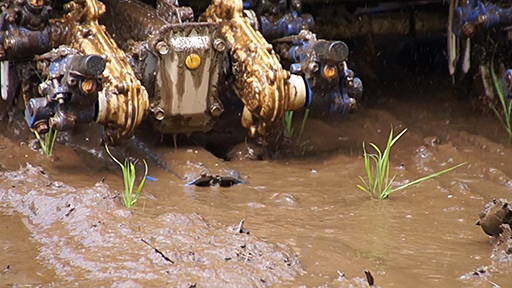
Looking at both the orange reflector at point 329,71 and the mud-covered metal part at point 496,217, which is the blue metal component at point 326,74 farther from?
the mud-covered metal part at point 496,217

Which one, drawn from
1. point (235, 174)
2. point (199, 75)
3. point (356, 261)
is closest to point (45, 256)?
point (356, 261)

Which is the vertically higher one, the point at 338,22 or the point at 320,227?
the point at 338,22

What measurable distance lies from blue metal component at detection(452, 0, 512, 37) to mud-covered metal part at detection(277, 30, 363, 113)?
111cm

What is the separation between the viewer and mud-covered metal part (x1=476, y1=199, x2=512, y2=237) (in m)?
3.03

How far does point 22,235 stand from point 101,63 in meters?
1.08

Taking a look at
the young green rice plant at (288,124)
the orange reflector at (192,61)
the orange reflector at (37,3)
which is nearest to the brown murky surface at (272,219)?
the young green rice plant at (288,124)

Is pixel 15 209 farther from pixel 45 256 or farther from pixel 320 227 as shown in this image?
pixel 320 227

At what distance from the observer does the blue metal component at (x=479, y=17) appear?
5.17 meters

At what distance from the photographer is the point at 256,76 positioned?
4.33 m

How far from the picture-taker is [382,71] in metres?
6.47

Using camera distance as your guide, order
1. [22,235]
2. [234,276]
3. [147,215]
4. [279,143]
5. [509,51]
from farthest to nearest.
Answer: [509,51]
[279,143]
[147,215]
[22,235]
[234,276]

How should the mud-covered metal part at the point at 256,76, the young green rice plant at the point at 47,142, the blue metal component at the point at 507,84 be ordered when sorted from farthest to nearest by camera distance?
the blue metal component at the point at 507,84 → the mud-covered metal part at the point at 256,76 → the young green rice plant at the point at 47,142

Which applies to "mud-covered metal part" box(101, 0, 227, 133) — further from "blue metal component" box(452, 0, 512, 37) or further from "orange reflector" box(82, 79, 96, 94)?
"blue metal component" box(452, 0, 512, 37)

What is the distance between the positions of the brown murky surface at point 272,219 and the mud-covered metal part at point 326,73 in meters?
0.36
